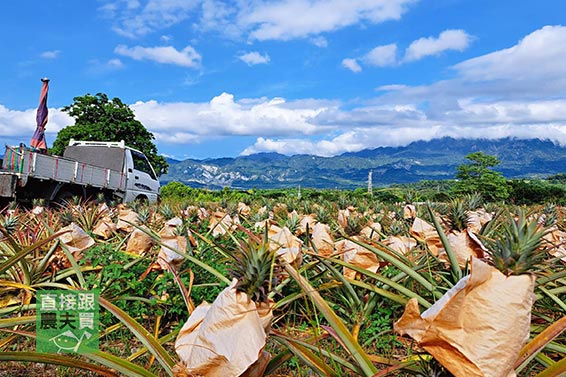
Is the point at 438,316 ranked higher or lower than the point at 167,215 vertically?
higher

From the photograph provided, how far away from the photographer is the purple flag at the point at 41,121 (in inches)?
573

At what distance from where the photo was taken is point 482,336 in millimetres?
898

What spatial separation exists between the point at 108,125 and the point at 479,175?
24108 millimetres

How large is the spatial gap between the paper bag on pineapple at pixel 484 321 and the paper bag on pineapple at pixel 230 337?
1.39ft

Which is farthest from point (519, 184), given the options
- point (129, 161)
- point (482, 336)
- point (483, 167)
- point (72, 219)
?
point (482, 336)

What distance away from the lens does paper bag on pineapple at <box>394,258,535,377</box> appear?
35.0 inches

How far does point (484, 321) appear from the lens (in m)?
0.90

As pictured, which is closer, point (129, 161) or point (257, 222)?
point (257, 222)

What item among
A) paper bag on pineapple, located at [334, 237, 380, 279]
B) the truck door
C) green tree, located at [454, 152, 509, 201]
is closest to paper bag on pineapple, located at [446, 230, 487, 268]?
paper bag on pineapple, located at [334, 237, 380, 279]

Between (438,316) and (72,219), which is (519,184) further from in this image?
(438,316)

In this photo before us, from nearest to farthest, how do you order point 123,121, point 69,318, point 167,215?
point 69,318, point 167,215, point 123,121

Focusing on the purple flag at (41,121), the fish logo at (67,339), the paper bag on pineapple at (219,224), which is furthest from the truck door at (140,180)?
the fish logo at (67,339)

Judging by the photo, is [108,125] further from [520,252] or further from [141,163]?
[520,252]

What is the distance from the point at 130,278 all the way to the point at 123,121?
1198 inches
